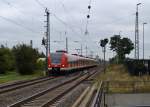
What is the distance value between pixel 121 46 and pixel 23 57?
39.8 m

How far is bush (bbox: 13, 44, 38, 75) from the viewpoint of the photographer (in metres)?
61.9

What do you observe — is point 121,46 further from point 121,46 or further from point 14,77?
point 14,77

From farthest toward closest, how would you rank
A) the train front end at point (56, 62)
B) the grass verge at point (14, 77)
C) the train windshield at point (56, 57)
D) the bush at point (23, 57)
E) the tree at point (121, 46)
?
the tree at point (121, 46)
the bush at point (23, 57)
the train windshield at point (56, 57)
the train front end at point (56, 62)
the grass verge at point (14, 77)

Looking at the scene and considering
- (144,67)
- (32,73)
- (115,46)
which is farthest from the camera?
(115,46)

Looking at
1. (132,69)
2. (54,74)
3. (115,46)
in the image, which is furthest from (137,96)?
(115,46)

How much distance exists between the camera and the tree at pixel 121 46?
97250 mm

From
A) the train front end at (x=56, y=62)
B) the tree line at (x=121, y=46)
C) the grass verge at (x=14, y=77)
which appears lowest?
the grass verge at (x=14, y=77)

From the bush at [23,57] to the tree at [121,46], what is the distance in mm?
36418

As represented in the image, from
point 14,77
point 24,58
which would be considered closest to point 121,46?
point 24,58

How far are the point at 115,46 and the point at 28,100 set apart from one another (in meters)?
75.7

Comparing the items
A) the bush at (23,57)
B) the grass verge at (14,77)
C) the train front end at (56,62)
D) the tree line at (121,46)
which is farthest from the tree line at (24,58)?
the tree line at (121,46)

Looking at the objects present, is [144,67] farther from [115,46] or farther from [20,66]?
[115,46]

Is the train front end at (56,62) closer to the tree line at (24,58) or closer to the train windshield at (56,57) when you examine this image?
the train windshield at (56,57)

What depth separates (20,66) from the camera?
204 ft
